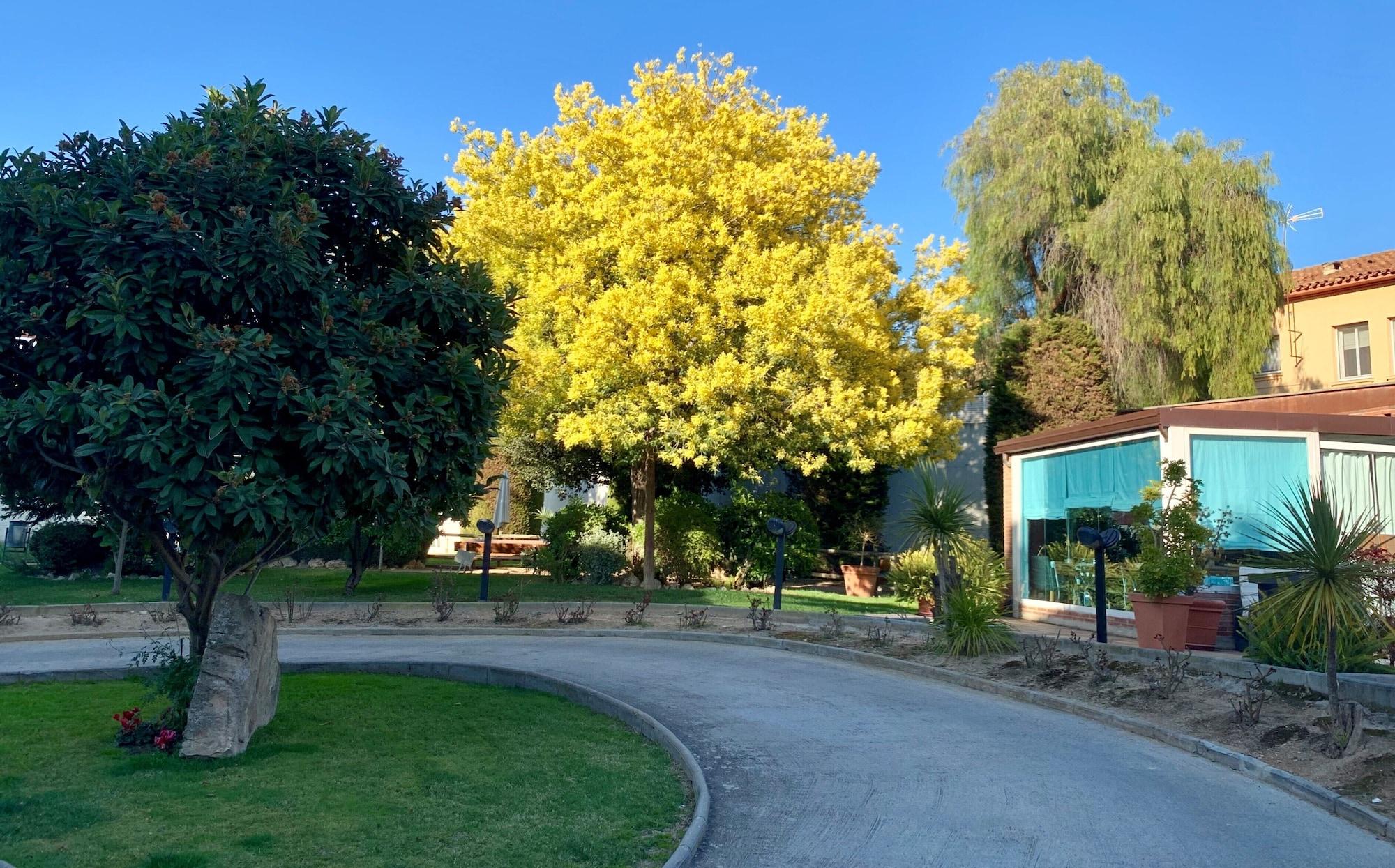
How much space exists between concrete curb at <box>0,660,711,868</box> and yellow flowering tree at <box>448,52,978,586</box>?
28.6 feet

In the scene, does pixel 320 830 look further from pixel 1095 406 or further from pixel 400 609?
pixel 1095 406

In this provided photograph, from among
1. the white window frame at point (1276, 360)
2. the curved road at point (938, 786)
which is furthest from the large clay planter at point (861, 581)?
the white window frame at point (1276, 360)

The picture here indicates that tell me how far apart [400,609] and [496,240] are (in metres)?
8.76

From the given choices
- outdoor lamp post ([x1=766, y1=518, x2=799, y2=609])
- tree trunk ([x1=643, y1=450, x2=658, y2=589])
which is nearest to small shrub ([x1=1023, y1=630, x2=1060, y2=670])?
outdoor lamp post ([x1=766, y1=518, x2=799, y2=609])

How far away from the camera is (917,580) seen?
18.1 meters

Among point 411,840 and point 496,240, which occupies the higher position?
point 496,240

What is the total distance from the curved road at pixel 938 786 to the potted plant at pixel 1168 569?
241cm

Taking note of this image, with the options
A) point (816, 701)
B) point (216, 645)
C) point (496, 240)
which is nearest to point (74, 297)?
point (216, 645)

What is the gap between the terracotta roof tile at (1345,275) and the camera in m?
28.3

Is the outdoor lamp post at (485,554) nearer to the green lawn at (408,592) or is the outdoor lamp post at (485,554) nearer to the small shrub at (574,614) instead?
the green lawn at (408,592)

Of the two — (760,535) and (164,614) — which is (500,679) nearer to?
(164,614)

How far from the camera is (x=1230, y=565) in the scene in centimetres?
1319

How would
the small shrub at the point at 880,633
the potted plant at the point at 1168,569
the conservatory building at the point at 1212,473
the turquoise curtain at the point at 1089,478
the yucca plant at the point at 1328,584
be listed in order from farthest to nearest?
the turquoise curtain at the point at 1089,478 → the conservatory building at the point at 1212,473 → the small shrub at the point at 880,633 → the potted plant at the point at 1168,569 → the yucca plant at the point at 1328,584

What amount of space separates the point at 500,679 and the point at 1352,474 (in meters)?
11.8
